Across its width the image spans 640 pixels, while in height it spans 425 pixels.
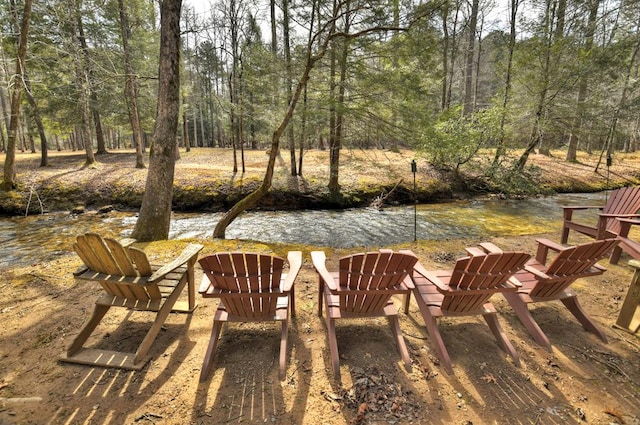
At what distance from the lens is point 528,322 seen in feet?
8.87

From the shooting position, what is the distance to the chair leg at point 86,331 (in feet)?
7.85

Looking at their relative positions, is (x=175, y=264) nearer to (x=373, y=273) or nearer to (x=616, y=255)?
(x=373, y=273)

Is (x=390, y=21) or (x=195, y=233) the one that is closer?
(x=390, y=21)

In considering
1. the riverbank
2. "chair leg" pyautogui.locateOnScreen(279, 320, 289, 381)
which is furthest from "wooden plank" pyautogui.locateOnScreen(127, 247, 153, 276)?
the riverbank

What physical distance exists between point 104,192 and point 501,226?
12.8m

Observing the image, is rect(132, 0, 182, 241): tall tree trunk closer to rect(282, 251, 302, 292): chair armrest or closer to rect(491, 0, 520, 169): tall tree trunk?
rect(282, 251, 302, 292): chair armrest

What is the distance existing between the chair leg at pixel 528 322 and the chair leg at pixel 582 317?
46cm

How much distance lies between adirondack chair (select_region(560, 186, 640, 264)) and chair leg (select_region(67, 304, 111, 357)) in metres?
6.40

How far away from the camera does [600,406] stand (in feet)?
6.59

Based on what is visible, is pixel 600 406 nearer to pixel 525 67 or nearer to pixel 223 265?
pixel 223 265

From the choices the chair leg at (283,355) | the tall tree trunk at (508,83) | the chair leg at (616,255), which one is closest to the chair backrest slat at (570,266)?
the chair leg at (283,355)

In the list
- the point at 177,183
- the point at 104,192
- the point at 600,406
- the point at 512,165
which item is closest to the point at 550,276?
the point at 600,406

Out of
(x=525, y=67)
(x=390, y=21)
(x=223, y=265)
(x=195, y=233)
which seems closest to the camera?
(x=223, y=265)

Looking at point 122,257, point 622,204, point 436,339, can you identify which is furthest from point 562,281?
point 622,204
